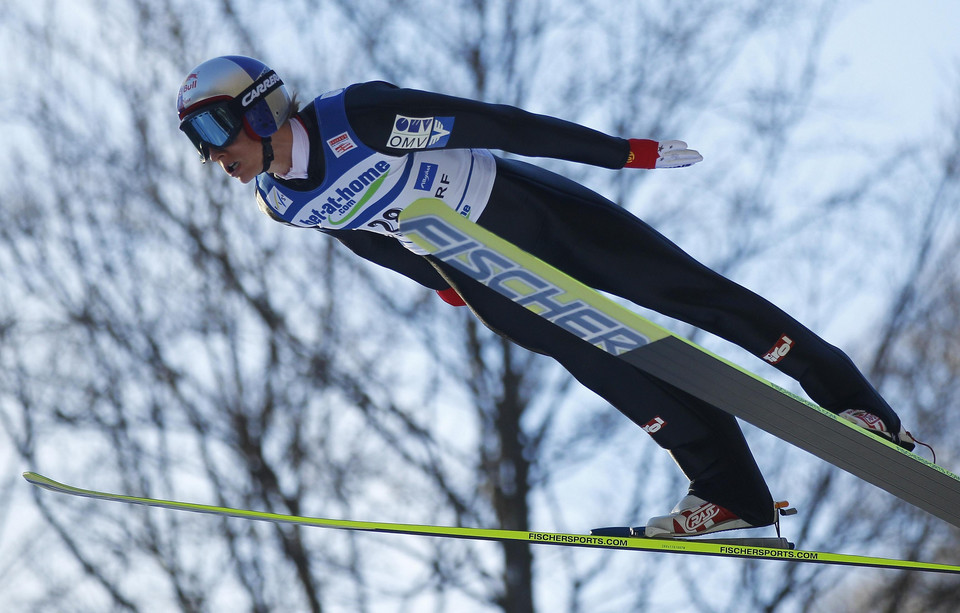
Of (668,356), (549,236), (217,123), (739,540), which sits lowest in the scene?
(739,540)

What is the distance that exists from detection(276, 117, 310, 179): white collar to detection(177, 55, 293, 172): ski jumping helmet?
61 mm

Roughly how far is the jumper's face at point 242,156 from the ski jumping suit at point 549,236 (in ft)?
0.36

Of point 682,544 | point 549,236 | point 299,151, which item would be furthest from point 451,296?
point 682,544

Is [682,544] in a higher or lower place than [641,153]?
lower

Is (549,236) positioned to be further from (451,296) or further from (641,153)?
(451,296)

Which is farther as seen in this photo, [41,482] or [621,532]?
[41,482]

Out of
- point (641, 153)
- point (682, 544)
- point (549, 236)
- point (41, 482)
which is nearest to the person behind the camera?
point (641, 153)

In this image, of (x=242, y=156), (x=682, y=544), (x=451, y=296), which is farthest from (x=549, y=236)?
(x=682, y=544)

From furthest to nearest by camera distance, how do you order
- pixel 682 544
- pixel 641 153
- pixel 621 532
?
1. pixel 621 532
2. pixel 682 544
3. pixel 641 153

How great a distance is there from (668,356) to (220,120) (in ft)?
5.15

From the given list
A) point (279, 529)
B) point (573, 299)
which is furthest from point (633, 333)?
point (279, 529)

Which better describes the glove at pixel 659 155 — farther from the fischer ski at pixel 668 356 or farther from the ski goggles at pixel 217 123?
the ski goggles at pixel 217 123

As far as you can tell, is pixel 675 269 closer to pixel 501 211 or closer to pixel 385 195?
pixel 501 211

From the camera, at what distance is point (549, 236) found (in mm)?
3680
